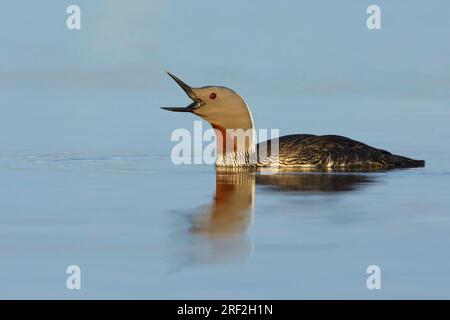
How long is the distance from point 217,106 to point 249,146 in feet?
1.80

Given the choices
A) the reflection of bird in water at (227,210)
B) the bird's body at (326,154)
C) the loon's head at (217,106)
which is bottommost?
Result: the reflection of bird in water at (227,210)

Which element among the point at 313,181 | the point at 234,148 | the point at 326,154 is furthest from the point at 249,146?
the point at 313,181

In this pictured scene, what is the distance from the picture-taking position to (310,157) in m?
10.8

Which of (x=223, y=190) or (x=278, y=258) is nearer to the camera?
(x=278, y=258)

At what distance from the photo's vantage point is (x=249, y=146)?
431 inches

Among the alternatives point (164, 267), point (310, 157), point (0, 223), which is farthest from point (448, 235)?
point (310, 157)

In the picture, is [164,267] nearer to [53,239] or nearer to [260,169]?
[53,239]

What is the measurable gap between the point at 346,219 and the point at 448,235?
0.79 meters

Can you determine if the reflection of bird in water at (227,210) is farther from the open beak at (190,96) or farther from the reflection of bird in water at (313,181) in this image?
the open beak at (190,96)

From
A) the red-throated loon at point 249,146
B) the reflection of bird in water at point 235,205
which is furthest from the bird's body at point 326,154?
the reflection of bird in water at point 235,205

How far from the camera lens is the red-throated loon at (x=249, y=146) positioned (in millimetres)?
10789

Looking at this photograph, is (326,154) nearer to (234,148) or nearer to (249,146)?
(249,146)

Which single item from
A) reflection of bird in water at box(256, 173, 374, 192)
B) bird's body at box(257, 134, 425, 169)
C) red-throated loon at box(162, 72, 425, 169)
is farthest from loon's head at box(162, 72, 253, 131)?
reflection of bird in water at box(256, 173, 374, 192)

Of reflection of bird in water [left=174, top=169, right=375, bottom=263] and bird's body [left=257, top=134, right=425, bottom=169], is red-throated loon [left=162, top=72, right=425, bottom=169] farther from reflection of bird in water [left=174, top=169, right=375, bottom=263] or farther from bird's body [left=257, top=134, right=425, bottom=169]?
reflection of bird in water [left=174, top=169, right=375, bottom=263]
